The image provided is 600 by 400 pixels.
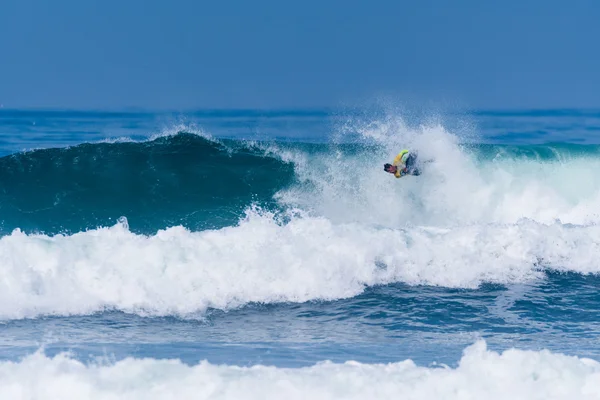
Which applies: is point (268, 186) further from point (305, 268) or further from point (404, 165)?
point (305, 268)

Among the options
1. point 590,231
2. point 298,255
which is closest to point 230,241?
point 298,255

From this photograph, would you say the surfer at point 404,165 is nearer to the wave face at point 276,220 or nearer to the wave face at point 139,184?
the wave face at point 276,220

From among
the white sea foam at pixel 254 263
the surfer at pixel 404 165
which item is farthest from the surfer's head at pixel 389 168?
the white sea foam at pixel 254 263

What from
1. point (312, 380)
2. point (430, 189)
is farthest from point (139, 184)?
point (312, 380)

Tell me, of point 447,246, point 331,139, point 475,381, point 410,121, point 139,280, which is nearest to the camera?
point 475,381

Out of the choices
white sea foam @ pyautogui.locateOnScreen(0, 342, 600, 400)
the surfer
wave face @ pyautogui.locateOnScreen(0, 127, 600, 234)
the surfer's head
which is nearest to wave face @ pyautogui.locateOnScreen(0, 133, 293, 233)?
wave face @ pyautogui.locateOnScreen(0, 127, 600, 234)

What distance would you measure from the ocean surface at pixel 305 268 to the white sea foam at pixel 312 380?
0.02 metres

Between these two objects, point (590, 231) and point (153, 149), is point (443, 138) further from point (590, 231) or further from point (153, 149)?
point (153, 149)

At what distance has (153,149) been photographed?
717 inches

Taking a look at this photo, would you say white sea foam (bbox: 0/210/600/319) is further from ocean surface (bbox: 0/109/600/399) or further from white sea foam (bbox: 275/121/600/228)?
white sea foam (bbox: 275/121/600/228)

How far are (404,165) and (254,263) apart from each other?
5665mm

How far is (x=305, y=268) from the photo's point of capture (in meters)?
11.0

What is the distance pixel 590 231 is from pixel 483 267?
288cm

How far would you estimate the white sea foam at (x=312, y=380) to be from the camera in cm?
569
